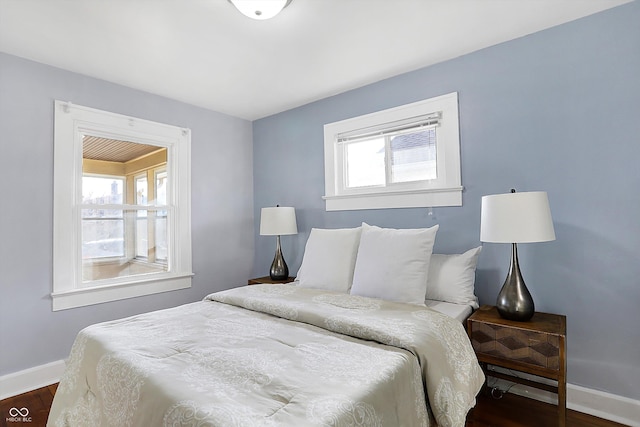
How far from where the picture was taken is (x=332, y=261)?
243cm

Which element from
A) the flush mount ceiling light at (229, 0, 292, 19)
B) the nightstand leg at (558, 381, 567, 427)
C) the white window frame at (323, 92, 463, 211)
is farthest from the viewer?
the white window frame at (323, 92, 463, 211)

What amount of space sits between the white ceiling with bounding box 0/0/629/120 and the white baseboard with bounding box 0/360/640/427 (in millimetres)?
2318

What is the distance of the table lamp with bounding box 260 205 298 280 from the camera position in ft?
10.4

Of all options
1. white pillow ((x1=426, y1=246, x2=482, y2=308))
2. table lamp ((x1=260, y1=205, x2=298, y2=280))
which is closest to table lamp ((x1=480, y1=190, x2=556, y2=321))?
white pillow ((x1=426, y1=246, x2=482, y2=308))

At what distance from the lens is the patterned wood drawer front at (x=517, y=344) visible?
5.40 ft

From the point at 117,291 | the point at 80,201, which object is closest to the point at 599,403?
the point at 117,291

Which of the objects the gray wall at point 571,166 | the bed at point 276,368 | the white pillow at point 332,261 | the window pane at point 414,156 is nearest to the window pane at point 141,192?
the bed at point 276,368

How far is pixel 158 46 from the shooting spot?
2.23 metres

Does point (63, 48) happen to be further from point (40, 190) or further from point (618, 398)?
point (618, 398)

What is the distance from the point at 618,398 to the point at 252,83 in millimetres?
3415

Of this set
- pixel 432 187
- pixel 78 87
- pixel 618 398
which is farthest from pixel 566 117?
pixel 78 87

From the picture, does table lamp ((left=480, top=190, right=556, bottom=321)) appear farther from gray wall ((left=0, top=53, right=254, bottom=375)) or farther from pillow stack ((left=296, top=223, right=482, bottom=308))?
gray wall ((left=0, top=53, right=254, bottom=375))

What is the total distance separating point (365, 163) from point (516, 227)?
5.09 feet

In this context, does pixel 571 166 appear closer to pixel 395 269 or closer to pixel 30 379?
pixel 395 269
